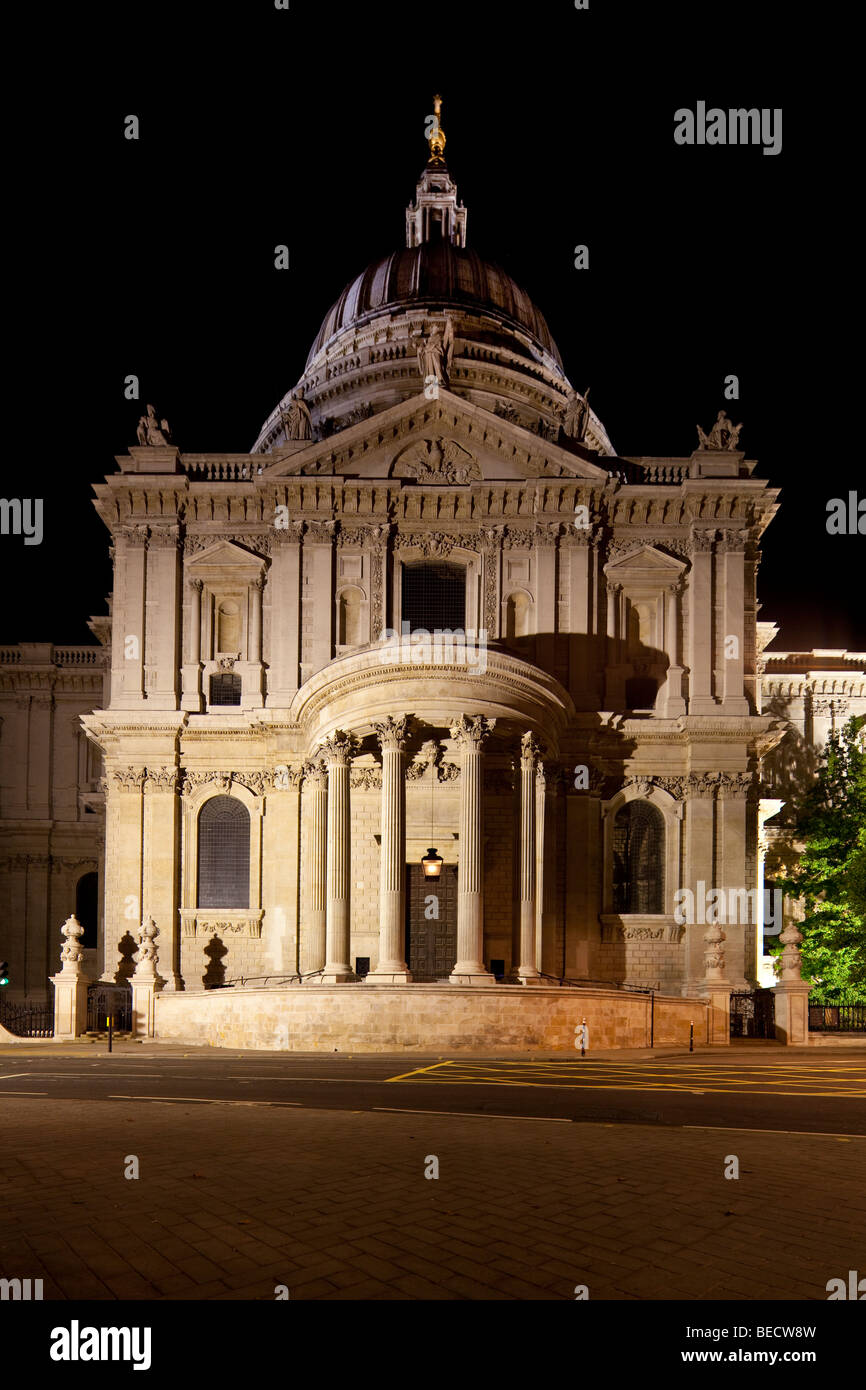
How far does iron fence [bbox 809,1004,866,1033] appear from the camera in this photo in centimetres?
3059

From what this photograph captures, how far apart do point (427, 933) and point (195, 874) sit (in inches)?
345

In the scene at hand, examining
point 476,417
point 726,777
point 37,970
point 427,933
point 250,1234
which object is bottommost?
point 37,970

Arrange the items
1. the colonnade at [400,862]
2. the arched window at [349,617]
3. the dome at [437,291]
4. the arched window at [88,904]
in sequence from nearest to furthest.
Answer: the colonnade at [400,862] < the arched window at [349,617] < the arched window at [88,904] < the dome at [437,291]

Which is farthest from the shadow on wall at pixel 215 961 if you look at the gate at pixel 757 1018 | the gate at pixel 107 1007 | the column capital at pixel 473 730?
the gate at pixel 757 1018

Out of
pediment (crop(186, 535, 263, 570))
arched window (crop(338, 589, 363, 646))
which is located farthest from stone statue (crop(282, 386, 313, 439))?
arched window (crop(338, 589, 363, 646))

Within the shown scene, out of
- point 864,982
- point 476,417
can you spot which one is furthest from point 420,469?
point 864,982

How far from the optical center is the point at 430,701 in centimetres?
3108

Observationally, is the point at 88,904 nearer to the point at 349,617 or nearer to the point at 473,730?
the point at 349,617

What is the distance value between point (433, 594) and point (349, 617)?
10.7 ft

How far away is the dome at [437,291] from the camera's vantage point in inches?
2403

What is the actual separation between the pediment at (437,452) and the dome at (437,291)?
23.6 meters

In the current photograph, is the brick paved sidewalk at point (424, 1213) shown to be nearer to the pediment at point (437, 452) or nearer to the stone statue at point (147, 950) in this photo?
the stone statue at point (147, 950)
